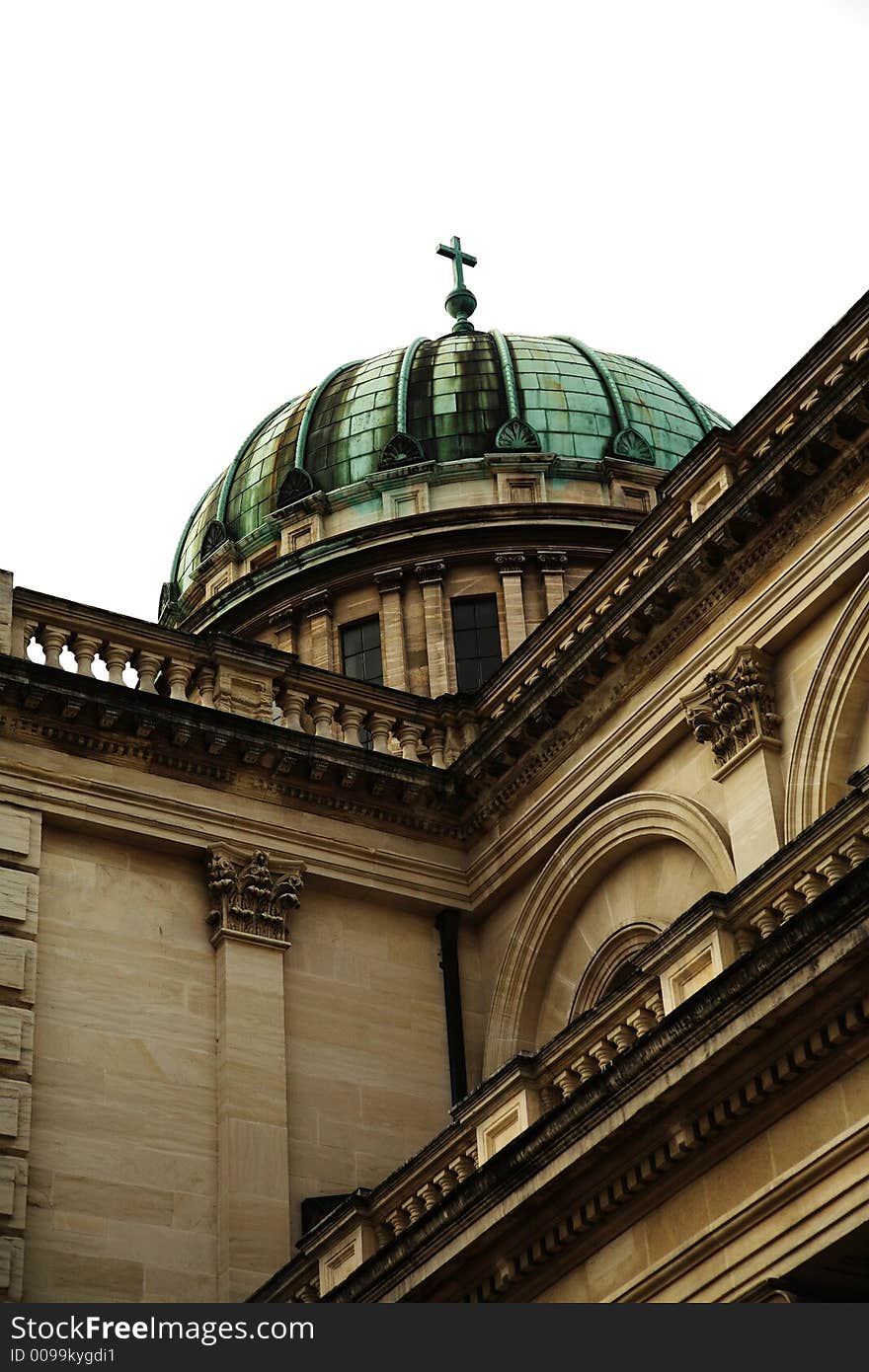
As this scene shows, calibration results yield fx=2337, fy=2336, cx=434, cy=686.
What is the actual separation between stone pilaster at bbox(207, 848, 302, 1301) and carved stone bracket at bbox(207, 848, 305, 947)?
0.03ft

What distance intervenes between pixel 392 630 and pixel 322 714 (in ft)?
35.3

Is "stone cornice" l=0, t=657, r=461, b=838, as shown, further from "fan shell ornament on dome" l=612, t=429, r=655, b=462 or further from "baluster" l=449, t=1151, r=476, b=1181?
"fan shell ornament on dome" l=612, t=429, r=655, b=462

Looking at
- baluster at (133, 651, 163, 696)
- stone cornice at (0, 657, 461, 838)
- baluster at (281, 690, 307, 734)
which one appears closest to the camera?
stone cornice at (0, 657, 461, 838)

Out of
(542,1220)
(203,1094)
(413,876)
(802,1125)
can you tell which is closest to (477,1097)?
(542,1220)

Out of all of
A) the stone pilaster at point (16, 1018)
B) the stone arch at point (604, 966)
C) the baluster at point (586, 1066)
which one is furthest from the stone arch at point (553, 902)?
the baluster at point (586, 1066)

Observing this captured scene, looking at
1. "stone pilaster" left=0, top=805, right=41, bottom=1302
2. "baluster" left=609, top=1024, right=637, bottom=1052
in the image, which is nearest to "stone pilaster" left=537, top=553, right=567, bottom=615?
"stone pilaster" left=0, top=805, right=41, bottom=1302

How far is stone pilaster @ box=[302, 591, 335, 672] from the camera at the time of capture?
37062 millimetres

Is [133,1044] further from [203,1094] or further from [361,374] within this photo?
[361,374]

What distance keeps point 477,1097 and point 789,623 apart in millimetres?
6390

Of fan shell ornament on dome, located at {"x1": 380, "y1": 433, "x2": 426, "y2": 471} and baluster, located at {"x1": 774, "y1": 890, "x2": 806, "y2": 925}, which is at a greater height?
fan shell ornament on dome, located at {"x1": 380, "y1": 433, "x2": 426, "y2": 471}

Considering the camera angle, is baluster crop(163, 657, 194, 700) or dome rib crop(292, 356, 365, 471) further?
dome rib crop(292, 356, 365, 471)

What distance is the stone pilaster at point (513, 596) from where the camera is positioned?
36.8 metres

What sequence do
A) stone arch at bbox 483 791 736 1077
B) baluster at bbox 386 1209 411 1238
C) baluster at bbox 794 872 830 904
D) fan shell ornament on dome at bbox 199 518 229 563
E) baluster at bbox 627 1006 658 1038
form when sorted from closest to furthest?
baluster at bbox 794 872 830 904 → baluster at bbox 627 1006 658 1038 → baluster at bbox 386 1209 411 1238 → stone arch at bbox 483 791 736 1077 → fan shell ornament on dome at bbox 199 518 229 563

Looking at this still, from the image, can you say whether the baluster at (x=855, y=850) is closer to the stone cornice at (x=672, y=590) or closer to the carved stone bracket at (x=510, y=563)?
the stone cornice at (x=672, y=590)
